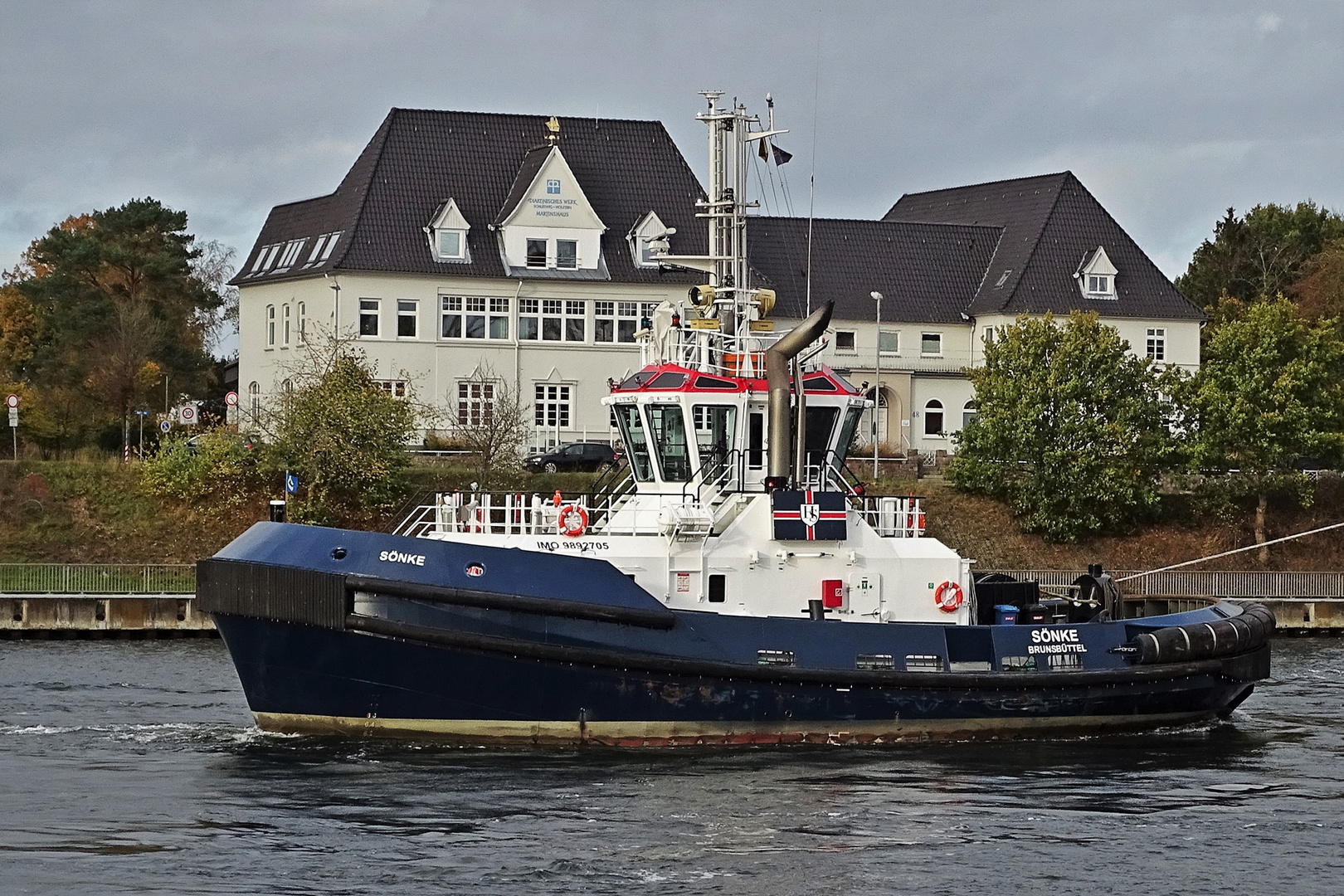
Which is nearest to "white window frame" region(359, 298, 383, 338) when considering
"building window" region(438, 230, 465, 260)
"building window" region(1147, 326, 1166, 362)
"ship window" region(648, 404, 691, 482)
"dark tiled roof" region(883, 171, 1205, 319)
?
"building window" region(438, 230, 465, 260)

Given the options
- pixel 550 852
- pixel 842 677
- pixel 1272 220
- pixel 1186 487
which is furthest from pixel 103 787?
pixel 1272 220

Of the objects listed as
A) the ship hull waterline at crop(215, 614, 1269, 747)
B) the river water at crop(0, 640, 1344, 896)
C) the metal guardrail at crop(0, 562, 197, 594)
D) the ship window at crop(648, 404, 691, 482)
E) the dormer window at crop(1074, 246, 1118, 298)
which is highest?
the dormer window at crop(1074, 246, 1118, 298)

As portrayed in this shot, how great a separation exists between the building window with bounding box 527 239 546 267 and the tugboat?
92.2 feet

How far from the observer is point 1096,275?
53750 millimetres

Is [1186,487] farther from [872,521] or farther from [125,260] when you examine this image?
[125,260]

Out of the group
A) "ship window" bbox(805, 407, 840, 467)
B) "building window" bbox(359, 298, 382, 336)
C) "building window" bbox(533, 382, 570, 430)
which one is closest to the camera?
"ship window" bbox(805, 407, 840, 467)

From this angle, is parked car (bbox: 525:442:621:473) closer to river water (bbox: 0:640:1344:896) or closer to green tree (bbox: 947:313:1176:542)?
green tree (bbox: 947:313:1176:542)

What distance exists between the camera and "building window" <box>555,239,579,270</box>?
165 feet

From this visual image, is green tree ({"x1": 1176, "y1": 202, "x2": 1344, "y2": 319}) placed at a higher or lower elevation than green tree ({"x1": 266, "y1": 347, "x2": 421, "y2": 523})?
higher

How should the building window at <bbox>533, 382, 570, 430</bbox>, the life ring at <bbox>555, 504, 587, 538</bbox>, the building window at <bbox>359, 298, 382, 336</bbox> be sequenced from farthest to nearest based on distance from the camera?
the building window at <bbox>533, 382, 570, 430</bbox>
the building window at <bbox>359, 298, 382, 336</bbox>
the life ring at <bbox>555, 504, 587, 538</bbox>

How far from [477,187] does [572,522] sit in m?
31.7

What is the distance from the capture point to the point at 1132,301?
53938mm

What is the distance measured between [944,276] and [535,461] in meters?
15.8

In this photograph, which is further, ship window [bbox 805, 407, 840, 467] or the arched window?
the arched window
